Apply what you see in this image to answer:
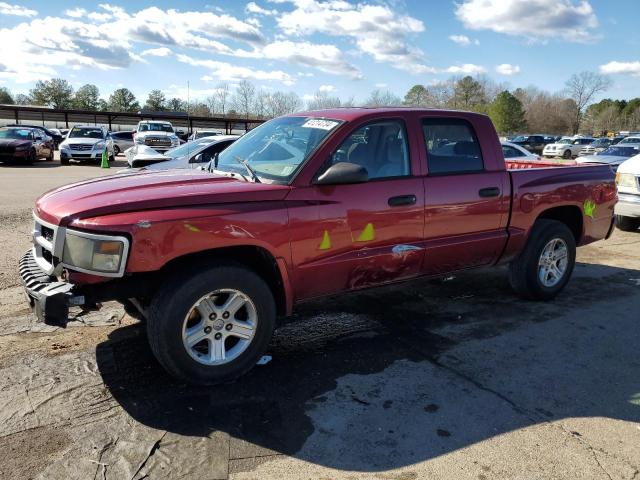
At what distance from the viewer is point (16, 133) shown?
22844mm

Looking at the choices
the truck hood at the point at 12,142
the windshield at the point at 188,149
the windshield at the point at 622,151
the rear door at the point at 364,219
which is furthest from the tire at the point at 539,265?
the truck hood at the point at 12,142

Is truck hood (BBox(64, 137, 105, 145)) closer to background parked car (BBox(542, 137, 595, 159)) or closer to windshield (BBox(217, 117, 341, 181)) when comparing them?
windshield (BBox(217, 117, 341, 181))

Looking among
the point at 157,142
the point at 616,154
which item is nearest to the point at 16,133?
the point at 157,142

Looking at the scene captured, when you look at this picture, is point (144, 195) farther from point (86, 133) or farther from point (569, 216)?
point (86, 133)

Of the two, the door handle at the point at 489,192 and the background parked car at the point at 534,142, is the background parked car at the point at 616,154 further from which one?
the background parked car at the point at 534,142

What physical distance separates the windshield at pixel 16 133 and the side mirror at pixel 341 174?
896 inches

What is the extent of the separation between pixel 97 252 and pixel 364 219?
6.21 feet

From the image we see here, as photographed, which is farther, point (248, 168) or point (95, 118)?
point (95, 118)

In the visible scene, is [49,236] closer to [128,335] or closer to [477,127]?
[128,335]

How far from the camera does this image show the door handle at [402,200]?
13.4 ft

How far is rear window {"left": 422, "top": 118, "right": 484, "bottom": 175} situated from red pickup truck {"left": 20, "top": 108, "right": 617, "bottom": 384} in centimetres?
1

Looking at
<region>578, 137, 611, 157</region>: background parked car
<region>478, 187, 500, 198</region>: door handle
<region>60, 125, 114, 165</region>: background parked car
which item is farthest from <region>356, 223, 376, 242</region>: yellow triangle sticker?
<region>578, 137, 611, 157</region>: background parked car

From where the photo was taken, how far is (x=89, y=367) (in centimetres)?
376

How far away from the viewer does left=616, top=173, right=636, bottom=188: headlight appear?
9055 mm
